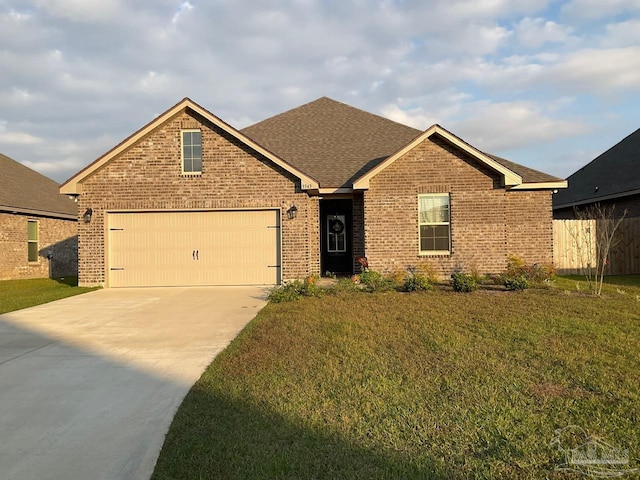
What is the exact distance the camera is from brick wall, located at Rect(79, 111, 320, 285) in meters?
13.0

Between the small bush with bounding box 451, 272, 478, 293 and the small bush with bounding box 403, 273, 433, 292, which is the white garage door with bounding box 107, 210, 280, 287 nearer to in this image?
the small bush with bounding box 403, 273, 433, 292

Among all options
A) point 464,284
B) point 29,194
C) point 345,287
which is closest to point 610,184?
point 464,284

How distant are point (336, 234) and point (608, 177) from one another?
13.4 m

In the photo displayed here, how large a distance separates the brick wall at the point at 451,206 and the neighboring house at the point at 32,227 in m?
14.8

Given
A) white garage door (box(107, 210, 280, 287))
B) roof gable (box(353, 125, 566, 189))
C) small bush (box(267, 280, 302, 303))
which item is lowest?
small bush (box(267, 280, 302, 303))

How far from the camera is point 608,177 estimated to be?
65.4ft

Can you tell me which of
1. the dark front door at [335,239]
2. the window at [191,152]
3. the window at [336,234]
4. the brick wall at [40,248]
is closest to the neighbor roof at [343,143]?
the dark front door at [335,239]

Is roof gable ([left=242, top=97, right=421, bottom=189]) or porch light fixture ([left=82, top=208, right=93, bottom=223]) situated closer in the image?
porch light fixture ([left=82, top=208, right=93, bottom=223])

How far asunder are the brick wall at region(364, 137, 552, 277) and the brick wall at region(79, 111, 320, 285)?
2.23 metres

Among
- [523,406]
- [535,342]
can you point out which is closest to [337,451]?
[523,406]

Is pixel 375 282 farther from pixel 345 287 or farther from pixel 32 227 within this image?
pixel 32 227

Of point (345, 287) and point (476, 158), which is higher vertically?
point (476, 158)

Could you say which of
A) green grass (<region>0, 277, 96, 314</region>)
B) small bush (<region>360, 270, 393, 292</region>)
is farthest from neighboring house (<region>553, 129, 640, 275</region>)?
green grass (<region>0, 277, 96, 314</region>)

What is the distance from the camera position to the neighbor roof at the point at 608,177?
18156mm
